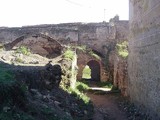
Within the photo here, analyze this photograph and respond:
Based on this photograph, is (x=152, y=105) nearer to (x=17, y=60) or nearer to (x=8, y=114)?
(x=8, y=114)

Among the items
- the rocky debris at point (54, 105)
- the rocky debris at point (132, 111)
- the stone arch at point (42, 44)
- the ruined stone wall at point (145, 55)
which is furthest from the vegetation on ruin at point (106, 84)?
the rocky debris at point (54, 105)

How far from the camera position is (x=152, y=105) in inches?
364

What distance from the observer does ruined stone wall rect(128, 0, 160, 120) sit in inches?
347

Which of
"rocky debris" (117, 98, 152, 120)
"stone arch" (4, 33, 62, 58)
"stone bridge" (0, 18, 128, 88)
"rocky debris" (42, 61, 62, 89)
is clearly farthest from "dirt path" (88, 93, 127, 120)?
"stone bridge" (0, 18, 128, 88)

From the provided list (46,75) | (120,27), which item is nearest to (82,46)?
(120,27)

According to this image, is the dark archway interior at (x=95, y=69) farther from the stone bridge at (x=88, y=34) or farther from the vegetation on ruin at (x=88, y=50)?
the vegetation on ruin at (x=88, y=50)

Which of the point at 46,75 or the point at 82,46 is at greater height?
the point at 82,46

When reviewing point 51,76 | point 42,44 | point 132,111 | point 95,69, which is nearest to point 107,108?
point 132,111

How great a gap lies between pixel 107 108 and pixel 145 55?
411 centimetres

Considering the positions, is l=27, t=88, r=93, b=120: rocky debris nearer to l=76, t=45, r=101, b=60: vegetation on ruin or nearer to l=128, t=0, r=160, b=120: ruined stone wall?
l=128, t=0, r=160, b=120: ruined stone wall

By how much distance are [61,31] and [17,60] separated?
11.0 meters

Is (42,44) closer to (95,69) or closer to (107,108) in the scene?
(95,69)

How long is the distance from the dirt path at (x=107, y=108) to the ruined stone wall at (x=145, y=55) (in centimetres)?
84

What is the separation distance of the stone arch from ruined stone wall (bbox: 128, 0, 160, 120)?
25.5ft
